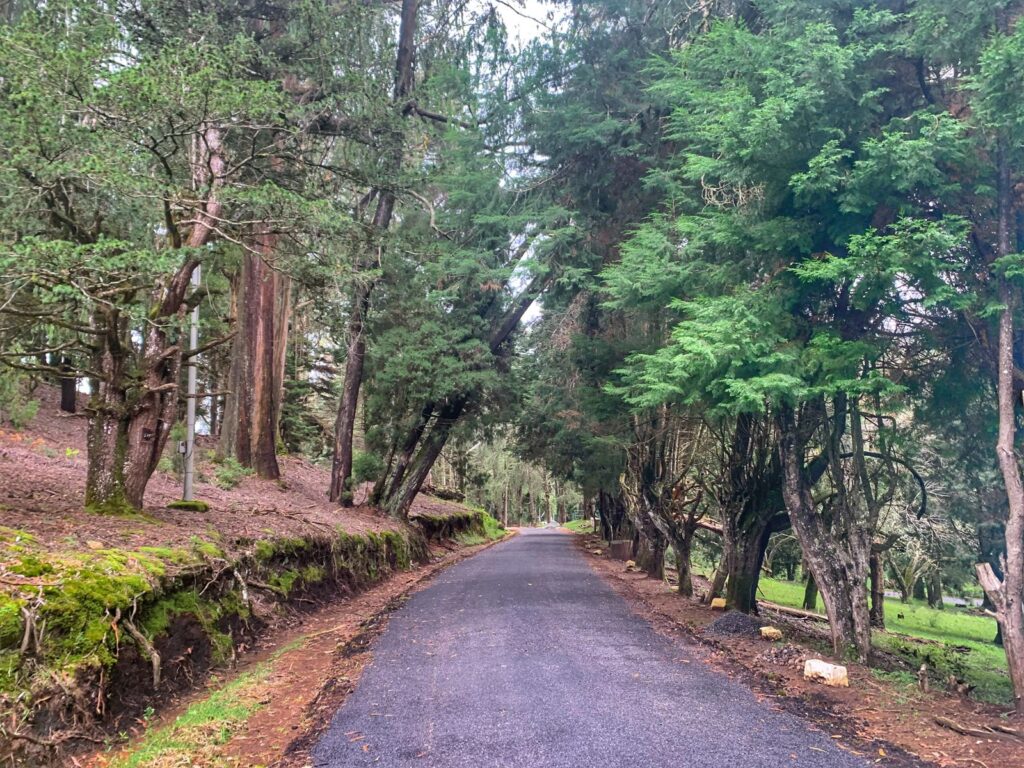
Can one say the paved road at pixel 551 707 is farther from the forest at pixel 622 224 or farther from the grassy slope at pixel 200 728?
the forest at pixel 622 224

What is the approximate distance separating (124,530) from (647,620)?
22.0 ft

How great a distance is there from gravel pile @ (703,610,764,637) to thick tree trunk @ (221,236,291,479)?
34.9ft

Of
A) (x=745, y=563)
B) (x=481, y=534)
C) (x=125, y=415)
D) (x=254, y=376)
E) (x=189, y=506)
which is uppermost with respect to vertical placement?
(x=254, y=376)

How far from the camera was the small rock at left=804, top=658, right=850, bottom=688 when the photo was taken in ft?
21.2

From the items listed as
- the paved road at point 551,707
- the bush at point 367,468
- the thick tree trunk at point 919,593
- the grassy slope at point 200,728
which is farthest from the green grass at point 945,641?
the bush at point 367,468

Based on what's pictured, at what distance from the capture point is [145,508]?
8562 millimetres

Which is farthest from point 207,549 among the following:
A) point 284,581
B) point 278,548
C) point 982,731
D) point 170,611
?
point 982,731

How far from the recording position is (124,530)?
691 centimetres

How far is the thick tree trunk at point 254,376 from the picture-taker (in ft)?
49.6

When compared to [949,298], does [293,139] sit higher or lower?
higher

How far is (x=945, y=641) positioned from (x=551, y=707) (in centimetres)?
1688

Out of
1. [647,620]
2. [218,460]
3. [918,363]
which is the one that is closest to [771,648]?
[647,620]

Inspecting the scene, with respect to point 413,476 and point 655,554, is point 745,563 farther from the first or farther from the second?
point 413,476

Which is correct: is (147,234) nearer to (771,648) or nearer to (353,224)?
(353,224)
